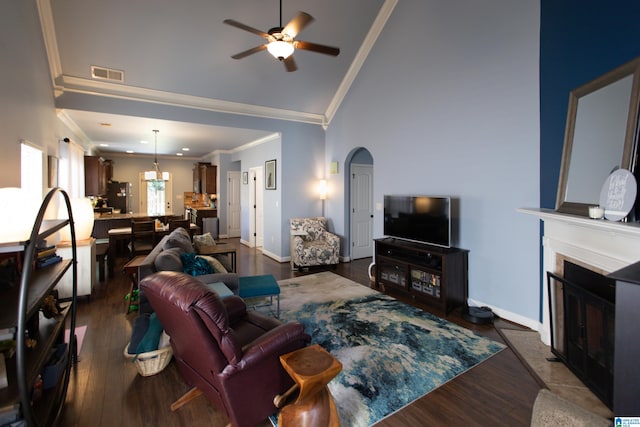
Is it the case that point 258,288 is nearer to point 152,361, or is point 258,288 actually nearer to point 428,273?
point 152,361

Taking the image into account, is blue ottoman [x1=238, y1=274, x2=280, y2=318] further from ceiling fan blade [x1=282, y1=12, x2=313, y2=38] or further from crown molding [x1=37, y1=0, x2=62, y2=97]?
crown molding [x1=37, y1=0, x2=62, y2=97]

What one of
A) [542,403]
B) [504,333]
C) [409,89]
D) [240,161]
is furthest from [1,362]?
[240,161]

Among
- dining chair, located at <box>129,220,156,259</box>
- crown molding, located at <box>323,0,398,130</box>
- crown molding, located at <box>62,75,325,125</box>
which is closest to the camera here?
crown molding, located at <box>62,75,325,125</box>

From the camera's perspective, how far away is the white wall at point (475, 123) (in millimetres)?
3271

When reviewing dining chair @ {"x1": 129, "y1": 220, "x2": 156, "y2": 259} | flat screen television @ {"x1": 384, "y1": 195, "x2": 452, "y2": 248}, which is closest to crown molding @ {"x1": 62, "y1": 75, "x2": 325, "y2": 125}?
dining chair @ {"x1": 129, "y1": 220, "x2": 156, "y2": 259}

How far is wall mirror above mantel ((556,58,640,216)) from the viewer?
1.88 meters

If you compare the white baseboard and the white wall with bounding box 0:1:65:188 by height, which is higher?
the white wall with bounding box 0:1:65:188

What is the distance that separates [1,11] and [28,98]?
1028 mm

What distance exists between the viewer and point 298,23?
281cm

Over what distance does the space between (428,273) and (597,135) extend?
7.35 ft

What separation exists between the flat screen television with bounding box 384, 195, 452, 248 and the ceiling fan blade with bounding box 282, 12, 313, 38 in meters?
2.52

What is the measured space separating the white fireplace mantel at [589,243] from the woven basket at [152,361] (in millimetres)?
3218

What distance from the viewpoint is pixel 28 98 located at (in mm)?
3207

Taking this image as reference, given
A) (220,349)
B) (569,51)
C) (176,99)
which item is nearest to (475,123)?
(569,51)
